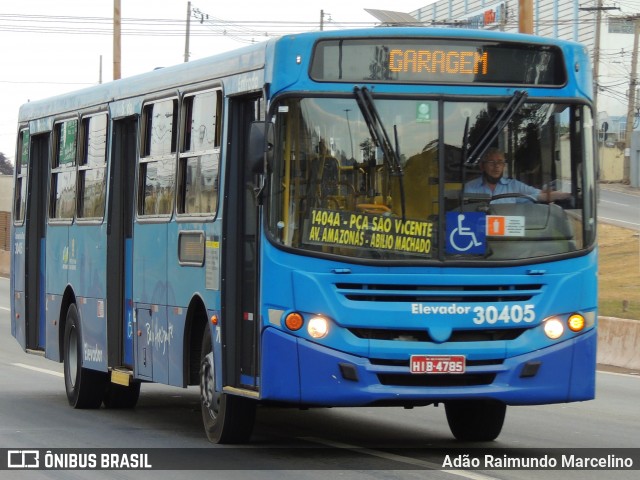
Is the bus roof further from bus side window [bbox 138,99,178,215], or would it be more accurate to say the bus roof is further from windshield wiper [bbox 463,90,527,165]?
windshield wiper [bbox 463,90,527,165]

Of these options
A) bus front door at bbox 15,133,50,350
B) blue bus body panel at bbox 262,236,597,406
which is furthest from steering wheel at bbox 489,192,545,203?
bus front door at bbox 15,133,50,350

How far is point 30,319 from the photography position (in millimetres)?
17609

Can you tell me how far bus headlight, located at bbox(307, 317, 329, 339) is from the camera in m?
10.3

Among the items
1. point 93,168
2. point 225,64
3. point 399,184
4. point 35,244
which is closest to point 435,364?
point 399,184

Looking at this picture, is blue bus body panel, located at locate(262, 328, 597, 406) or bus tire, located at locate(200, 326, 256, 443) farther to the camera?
bus tire, located at locate(200, 326, 256, 443)

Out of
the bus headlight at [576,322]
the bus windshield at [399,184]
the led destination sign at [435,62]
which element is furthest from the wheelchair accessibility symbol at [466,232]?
the led destination sign at [435,62]

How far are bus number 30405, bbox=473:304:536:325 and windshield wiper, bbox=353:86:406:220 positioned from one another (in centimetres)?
87

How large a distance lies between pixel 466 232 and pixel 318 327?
4.16ft

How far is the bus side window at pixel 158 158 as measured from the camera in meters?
12.9

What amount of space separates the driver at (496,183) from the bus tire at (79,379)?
20.4ft

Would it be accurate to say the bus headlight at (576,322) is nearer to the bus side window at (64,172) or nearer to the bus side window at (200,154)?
the bus side window at (200,154)

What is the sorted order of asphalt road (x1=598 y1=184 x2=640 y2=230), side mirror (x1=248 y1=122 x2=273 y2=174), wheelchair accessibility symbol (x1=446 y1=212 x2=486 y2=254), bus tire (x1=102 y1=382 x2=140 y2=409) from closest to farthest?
side mirror (x1=248 y1=122 x2=273 y2=174)
wheelchair accessibility symbol (x1=446 y1=212 x2=486 y2=254)
bus tire (x1=102 y1=382 x2=140 y2=409)
asphalt road (x1=598 y1=184 x2=640 y2=230)

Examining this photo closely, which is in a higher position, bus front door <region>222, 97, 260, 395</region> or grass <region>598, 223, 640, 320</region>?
bus front door <region>222, 97, 260, 395</region>

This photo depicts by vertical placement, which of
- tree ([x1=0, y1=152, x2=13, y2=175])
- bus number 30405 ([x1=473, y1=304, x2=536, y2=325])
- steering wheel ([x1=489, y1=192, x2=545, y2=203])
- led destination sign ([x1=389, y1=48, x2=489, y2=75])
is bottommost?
bus number 30405 ([x1=473, y1=304, x2=536, y2=325])
